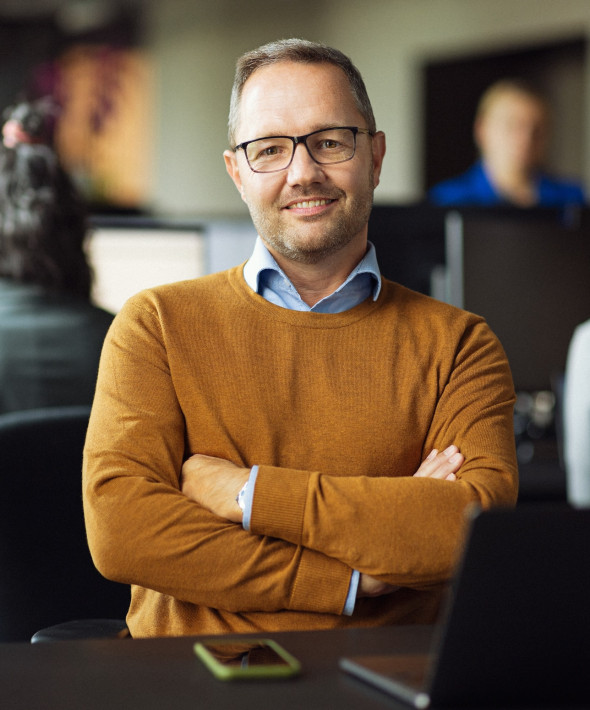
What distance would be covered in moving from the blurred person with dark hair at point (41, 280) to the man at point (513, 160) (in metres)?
3.47

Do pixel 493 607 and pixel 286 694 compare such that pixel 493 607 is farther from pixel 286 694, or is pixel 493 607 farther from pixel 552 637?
pixel 286 694

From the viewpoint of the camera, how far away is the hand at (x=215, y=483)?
127cm

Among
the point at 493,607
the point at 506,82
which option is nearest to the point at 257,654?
the point at 493,607

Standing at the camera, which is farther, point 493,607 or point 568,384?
point 568,384

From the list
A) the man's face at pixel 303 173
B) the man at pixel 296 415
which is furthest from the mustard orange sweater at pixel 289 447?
the man's face at pixel 303 173

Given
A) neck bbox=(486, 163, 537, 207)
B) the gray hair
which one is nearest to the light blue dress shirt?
the gray hair

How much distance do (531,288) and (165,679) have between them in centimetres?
208

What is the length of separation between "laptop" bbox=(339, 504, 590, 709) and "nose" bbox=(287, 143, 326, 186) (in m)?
0.77

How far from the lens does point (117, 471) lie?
1275mm

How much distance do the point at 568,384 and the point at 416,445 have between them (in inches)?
41.2

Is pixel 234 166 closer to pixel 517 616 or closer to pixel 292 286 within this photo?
pixel 292 286

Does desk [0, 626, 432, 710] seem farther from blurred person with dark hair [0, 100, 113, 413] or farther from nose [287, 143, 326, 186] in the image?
blurred person with dark hair [0, 100, 113, 413]

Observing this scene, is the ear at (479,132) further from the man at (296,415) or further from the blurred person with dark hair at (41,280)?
the man at (296,415)

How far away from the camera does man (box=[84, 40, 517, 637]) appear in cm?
123
